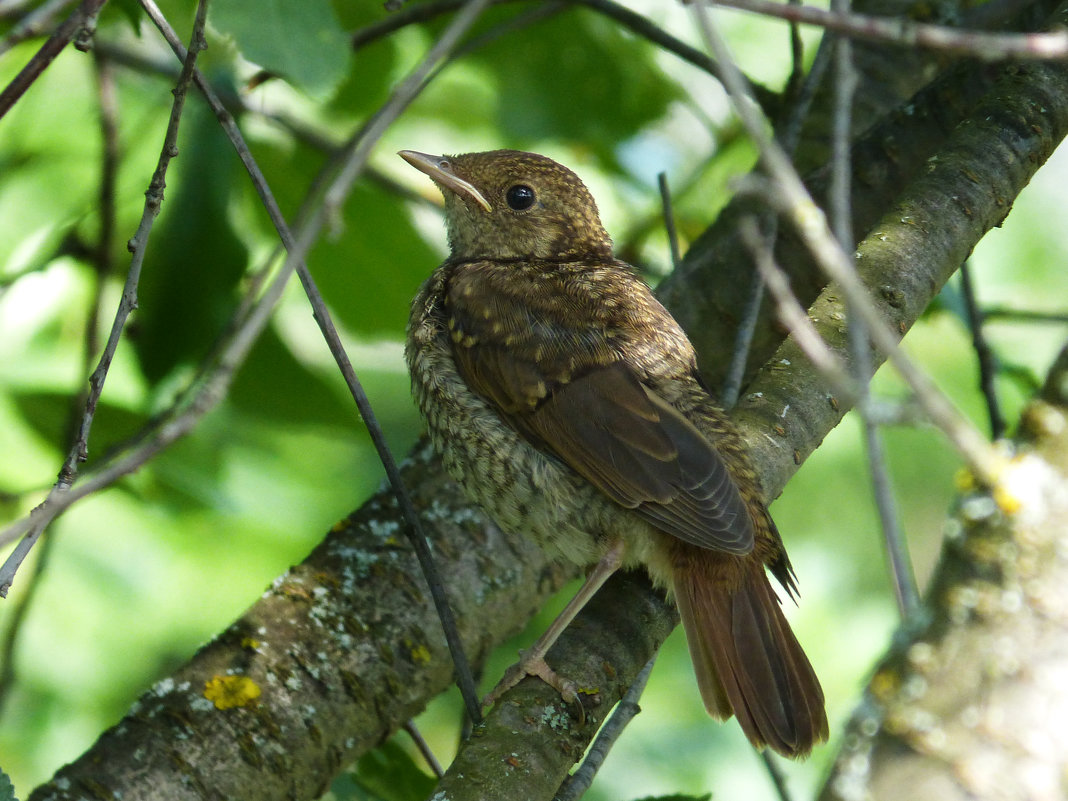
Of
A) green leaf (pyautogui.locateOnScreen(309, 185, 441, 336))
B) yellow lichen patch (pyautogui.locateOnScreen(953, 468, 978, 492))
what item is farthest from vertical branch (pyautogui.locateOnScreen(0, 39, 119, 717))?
yellow lichen patch (pyautogui.locateOnScreen(953, 468, 978, 492))

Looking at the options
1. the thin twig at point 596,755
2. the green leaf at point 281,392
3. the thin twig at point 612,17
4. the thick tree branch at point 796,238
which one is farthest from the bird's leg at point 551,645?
the thin twig at point 612,17

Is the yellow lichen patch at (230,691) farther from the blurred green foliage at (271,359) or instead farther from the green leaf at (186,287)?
the green leaf at (186,287)

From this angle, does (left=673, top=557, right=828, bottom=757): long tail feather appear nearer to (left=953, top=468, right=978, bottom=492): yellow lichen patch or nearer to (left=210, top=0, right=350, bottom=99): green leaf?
(left=953, top=468, right=978, bottom=492): yellow lichen patch

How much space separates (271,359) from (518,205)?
98 centimetres

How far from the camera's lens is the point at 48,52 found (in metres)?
1.95

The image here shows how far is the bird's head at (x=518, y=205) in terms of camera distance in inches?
139

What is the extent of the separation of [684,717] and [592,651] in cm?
157

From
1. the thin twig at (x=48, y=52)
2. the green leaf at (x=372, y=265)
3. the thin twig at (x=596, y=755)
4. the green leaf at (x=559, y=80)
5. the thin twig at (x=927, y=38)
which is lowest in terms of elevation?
the thin twig at (x=596, y=755)

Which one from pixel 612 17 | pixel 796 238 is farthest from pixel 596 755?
pixel 612 17

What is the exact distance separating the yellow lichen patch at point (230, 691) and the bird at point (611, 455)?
0.58m

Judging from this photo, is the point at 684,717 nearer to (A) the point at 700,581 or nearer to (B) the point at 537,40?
(A) the point at 700,581

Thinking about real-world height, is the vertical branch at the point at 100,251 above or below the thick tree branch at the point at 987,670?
above

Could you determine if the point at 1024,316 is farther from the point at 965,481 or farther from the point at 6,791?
the point at 6,791

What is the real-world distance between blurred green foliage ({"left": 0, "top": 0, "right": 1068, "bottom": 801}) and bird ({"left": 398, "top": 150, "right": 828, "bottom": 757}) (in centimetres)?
31
